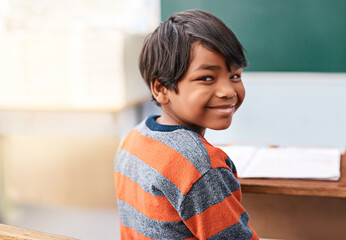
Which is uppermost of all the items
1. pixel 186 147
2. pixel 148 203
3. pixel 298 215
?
pixel 186 147

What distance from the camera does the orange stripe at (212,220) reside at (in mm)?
791

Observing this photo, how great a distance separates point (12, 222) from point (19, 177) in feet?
1.34

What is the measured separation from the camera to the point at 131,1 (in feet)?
11.6

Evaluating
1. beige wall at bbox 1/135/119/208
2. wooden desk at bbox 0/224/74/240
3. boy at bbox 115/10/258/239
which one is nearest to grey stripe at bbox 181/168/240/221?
boy at bbox 115/10/258/239

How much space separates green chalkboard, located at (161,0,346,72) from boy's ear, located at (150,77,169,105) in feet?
3.94

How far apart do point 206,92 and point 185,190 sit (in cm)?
19

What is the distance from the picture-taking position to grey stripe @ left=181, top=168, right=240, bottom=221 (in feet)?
2.58

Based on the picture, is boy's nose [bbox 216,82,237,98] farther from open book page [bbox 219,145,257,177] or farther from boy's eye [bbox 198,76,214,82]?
open book page [bbox 219,145,257,177]

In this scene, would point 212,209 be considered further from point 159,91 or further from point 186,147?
point 159,91

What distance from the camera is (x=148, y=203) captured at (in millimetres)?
855

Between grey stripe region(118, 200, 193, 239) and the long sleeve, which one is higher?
the long sleeve

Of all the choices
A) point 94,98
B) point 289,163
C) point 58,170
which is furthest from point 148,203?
point 58,170

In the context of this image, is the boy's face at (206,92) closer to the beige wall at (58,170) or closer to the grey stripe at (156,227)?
the grey stripe at (156,227)

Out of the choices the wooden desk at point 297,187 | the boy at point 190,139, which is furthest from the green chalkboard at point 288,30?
the boy at point 190,139
